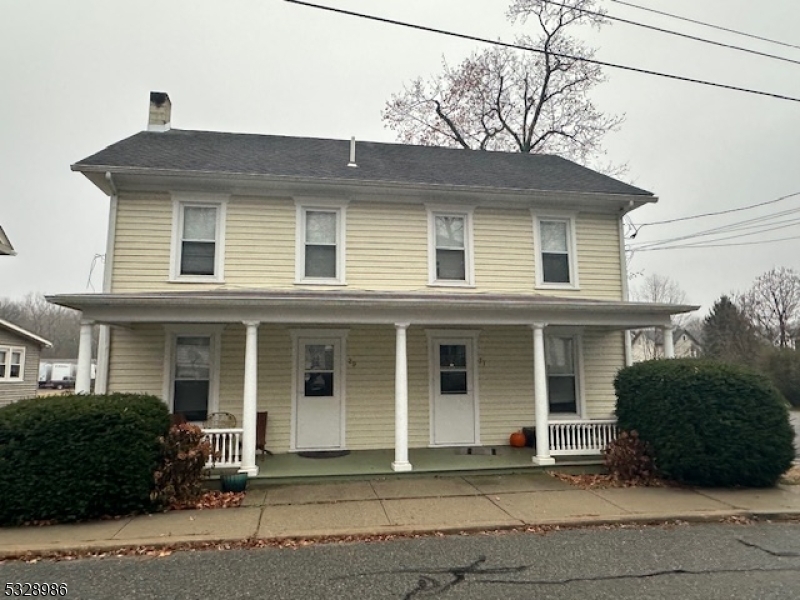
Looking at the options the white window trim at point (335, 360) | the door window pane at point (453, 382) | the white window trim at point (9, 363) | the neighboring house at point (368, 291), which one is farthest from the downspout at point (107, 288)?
the white window trim at point (9, 363)

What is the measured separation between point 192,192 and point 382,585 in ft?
25.6

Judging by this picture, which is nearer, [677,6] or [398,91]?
[677,6]

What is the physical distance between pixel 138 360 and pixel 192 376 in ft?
3.26

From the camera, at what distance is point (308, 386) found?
9227mm

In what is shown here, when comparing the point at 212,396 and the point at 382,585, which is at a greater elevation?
the point at 212,396

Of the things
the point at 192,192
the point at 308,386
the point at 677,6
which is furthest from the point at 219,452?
the point at 677,6

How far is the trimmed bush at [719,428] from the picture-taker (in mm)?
7000

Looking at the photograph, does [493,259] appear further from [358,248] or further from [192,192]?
[192,192]

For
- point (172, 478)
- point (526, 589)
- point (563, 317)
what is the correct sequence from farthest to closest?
point (563, 317) < point (172, 478) < point (526, 589)

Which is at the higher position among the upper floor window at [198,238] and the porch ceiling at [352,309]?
the upper floor window at [198,238]

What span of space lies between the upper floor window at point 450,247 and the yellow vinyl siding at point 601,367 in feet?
9.98

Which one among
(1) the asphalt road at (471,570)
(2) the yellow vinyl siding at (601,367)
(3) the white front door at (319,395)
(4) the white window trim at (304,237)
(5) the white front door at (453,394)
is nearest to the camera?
(1) the asphalt road at (471,570)

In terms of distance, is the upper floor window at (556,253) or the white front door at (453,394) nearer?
the white front door at (453,394)

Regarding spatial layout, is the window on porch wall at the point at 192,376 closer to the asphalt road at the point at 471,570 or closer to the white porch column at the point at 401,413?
the white porch column at the point at 401,413
